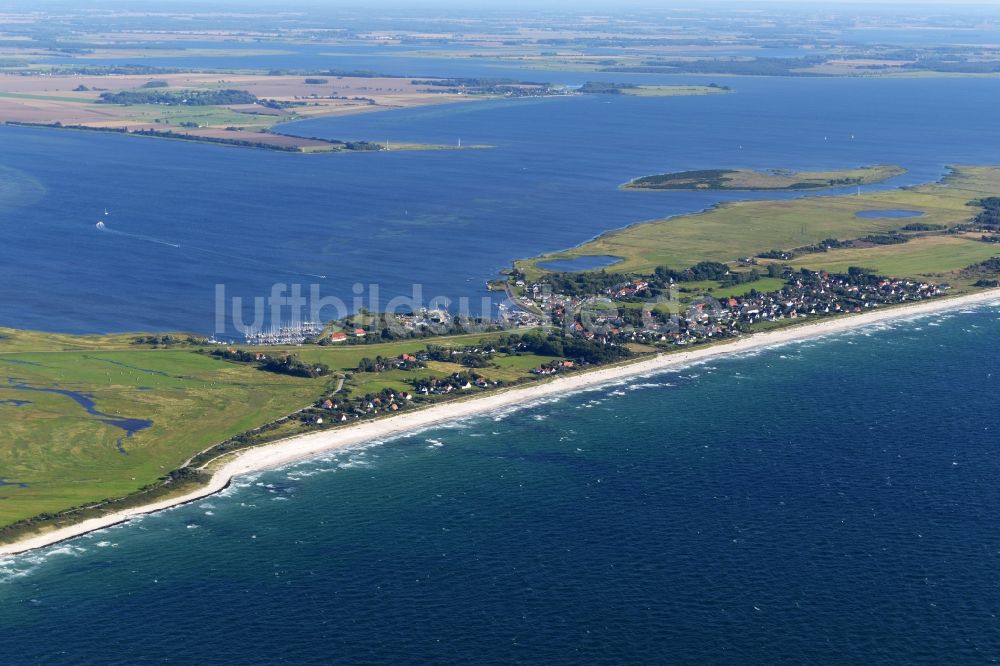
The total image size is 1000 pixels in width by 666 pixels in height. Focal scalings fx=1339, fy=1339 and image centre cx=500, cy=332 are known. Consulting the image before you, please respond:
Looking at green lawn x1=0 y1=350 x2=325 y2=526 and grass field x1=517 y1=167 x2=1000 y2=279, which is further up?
grass field x1=517 y1=167 x2=1000 y2=279

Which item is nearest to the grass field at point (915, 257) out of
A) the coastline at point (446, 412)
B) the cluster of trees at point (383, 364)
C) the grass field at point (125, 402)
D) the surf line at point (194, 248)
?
the coastline at point (446, 412)

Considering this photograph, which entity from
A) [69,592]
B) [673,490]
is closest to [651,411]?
[673,490]

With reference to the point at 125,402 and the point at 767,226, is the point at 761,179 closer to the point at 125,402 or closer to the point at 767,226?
the point at 767,226

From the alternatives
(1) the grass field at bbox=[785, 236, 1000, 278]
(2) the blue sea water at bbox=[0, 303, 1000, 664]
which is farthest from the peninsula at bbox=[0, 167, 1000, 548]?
(2) the blue sea water at bbox=[0, 303, 1000, 664]

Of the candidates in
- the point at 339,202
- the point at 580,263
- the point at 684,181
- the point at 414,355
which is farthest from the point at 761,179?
the point at 414,355

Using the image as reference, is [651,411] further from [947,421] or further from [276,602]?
[276,602]

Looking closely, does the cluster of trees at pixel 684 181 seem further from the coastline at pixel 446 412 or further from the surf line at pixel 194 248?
the surf line at pixel 194 248

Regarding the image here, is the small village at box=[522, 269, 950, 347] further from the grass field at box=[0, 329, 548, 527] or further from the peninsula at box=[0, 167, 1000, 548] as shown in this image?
the grass field at box=[0, 329, 548, 527]

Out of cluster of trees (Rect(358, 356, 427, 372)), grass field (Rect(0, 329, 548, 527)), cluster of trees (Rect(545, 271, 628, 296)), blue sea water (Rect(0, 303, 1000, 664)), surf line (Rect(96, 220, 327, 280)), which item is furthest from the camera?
surf line (Rect(96, 220, 327, 280))
